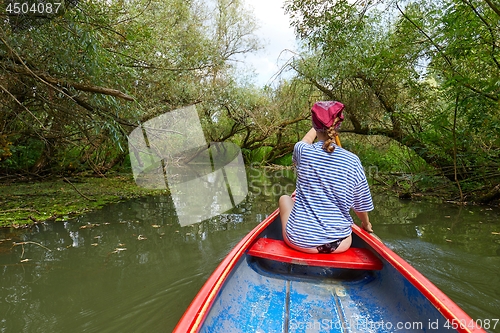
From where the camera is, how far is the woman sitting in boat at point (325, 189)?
2.06 metres

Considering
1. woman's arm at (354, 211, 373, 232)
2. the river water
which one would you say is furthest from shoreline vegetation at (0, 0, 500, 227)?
woman's arm at (354, 211, 373, 232)

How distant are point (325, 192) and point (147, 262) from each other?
209cm

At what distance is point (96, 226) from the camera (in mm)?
4387

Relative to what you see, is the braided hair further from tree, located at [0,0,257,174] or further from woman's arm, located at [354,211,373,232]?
tree, located at [0,0,257,174]

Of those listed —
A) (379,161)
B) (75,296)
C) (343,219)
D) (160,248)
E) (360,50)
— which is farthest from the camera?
(379,161)

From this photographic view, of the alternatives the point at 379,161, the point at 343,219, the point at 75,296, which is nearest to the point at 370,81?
the point at 379,161

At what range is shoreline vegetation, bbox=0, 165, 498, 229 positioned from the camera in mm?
4664

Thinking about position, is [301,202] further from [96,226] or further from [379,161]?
[379,161]

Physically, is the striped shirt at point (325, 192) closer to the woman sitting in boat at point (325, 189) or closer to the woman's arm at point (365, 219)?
the woman sitting in boat at point (325, 189)

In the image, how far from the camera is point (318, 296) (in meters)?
1.94

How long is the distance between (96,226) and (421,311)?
421 cm

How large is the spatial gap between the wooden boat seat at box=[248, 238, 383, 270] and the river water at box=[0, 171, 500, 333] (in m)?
0.74

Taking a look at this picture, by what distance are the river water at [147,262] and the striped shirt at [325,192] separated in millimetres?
1104

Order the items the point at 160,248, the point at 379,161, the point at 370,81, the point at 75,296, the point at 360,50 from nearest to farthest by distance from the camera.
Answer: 1. the point at 75,296
2. the point at 160,248
3. the point at 360,50
4. the point at 370,81
5. the point at 379,161
